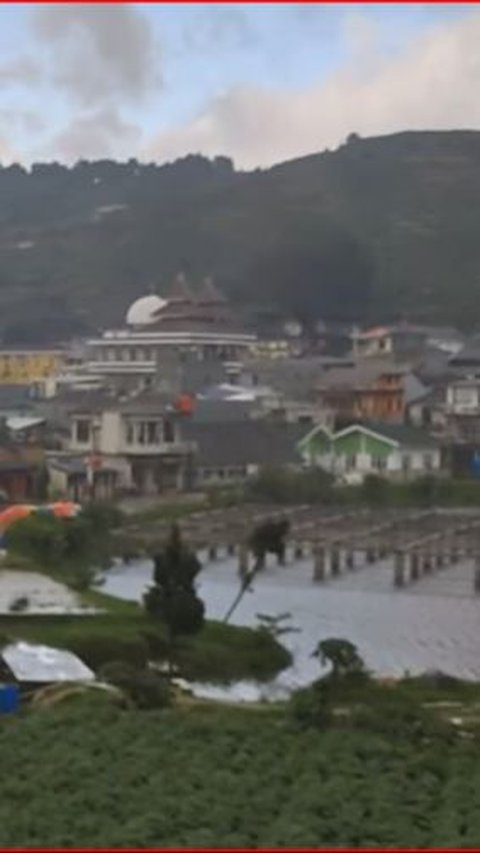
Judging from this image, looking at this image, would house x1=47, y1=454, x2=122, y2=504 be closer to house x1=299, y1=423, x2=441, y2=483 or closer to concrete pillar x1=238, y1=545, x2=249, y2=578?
house x1=299, y1=423, x2=441, y2=483

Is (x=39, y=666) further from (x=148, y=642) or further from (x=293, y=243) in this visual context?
(x=293, y=243)

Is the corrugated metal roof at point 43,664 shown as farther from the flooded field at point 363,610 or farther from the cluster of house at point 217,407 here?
the cluster of house at point 217,407

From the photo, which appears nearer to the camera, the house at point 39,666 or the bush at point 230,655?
the house at point 39,666

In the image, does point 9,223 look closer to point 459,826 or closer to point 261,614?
point 261,614

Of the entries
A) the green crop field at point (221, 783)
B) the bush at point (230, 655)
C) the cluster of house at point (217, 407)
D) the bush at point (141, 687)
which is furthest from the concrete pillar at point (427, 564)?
the green crop field at point (221, 783)

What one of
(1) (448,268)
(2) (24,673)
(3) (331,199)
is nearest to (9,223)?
(3) (331,199)

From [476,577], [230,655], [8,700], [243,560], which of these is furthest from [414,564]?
[8,700]
